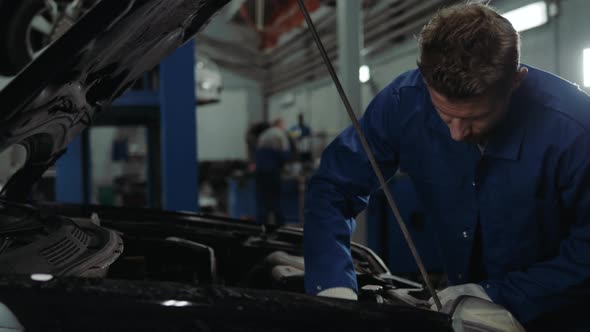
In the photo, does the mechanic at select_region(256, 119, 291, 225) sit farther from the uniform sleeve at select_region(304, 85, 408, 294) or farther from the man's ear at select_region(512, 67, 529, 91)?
the man's ear at select_region(512, 67, 529, 91)

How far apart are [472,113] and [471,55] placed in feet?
0.41

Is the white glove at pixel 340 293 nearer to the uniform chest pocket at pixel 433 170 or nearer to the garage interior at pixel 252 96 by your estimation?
the uniform chest pocket at pixel 433 170

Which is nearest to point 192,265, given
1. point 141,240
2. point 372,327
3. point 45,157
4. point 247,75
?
point 141,240

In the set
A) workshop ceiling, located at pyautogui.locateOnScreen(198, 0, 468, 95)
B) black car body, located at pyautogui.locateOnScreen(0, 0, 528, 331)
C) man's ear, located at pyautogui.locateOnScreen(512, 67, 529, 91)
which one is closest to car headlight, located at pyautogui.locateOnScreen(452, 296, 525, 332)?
black car body, located at pyautogui.locateOnScreen(0, 0, 528, 331)

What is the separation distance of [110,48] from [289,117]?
8.78 meters

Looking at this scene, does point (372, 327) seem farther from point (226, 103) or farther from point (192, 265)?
point (226, 103)

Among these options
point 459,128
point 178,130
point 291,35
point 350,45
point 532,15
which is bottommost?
point 459,128

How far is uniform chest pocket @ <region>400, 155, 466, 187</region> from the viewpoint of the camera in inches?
51.9

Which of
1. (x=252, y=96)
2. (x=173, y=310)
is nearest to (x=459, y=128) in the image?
(x=173, y=310)

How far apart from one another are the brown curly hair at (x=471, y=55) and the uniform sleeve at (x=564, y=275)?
0.25m

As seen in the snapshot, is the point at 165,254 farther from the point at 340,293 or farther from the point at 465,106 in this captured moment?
the point at 465,106

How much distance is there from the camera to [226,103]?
11.4 meters

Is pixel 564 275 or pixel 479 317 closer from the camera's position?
pixel 479 317

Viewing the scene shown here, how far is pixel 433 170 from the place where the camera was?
136 cm
